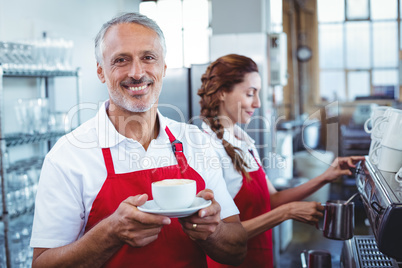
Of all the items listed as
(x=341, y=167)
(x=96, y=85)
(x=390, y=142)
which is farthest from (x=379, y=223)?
(x=96, y=85)

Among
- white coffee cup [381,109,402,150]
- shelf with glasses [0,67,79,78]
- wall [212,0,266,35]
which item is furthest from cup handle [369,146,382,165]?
wall [212,0,266,35]

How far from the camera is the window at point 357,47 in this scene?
10.7m

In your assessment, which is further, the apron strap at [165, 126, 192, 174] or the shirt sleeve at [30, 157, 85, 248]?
the apron strap at [165, 126, 192, 174]

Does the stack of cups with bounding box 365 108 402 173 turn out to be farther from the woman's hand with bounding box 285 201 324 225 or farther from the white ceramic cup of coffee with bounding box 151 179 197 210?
the white ceramic cup of coffee with bounding box 151 179 197 210

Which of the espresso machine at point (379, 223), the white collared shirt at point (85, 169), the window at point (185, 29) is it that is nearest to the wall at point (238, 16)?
the window at point (185, 29)

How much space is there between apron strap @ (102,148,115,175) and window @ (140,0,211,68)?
15.8 feet

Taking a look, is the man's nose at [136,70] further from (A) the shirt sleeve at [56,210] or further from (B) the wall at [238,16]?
(B) the wall at [238,16]

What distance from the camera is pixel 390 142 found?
4.58 feet

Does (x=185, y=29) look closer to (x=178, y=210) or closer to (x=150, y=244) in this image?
(x=150, y=244)

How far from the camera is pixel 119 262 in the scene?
132 centimetres

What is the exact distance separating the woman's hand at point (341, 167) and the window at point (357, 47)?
8.92 m

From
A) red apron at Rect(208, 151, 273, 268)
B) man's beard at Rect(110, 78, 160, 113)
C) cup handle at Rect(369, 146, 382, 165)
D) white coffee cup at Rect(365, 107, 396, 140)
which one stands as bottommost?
red apron at Rect(208, 151, 273, 268)

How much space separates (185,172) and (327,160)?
535 centimetres

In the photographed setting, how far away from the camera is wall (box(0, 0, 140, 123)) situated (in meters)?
3.72
